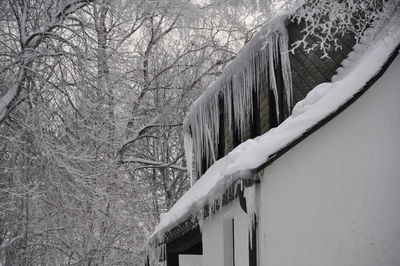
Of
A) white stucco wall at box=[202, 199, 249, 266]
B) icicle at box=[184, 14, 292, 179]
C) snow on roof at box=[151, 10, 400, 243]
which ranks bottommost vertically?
white stucco wall at box=[202, 199, 249, 266]

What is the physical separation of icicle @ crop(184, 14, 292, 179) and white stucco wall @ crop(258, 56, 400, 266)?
5.95 feet

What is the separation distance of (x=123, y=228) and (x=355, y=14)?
12587 mm

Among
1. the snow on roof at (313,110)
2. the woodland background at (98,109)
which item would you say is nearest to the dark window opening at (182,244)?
the woodland background at (98,109)

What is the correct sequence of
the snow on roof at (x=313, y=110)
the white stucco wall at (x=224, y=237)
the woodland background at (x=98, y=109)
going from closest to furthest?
the snow on roof at (x=313, y=110), the white stucco wall at (x=224, y=237), the woodland background at (x=98, y=109)

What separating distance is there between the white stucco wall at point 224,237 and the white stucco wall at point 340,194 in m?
0.55

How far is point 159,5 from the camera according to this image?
18531 millimetres

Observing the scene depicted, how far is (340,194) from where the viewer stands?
7.27 m

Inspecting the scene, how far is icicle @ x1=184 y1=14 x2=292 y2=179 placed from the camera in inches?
401

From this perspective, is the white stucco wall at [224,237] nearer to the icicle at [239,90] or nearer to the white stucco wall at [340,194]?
the white stucco wall at [340,194]

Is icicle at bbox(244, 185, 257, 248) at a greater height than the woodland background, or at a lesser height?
lesser

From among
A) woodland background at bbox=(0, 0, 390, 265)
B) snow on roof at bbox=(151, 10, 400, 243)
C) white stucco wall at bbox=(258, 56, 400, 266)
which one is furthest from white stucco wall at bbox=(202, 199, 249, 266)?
woodland background at bbox=(0, 0, 390, 265)

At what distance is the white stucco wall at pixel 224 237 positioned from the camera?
771 cm

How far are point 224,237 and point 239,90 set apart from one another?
147 inches

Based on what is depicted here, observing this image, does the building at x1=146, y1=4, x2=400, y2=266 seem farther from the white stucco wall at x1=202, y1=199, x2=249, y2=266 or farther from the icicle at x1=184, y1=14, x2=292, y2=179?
the icicle at x1=184, y1=14, x2=292, y2=179
